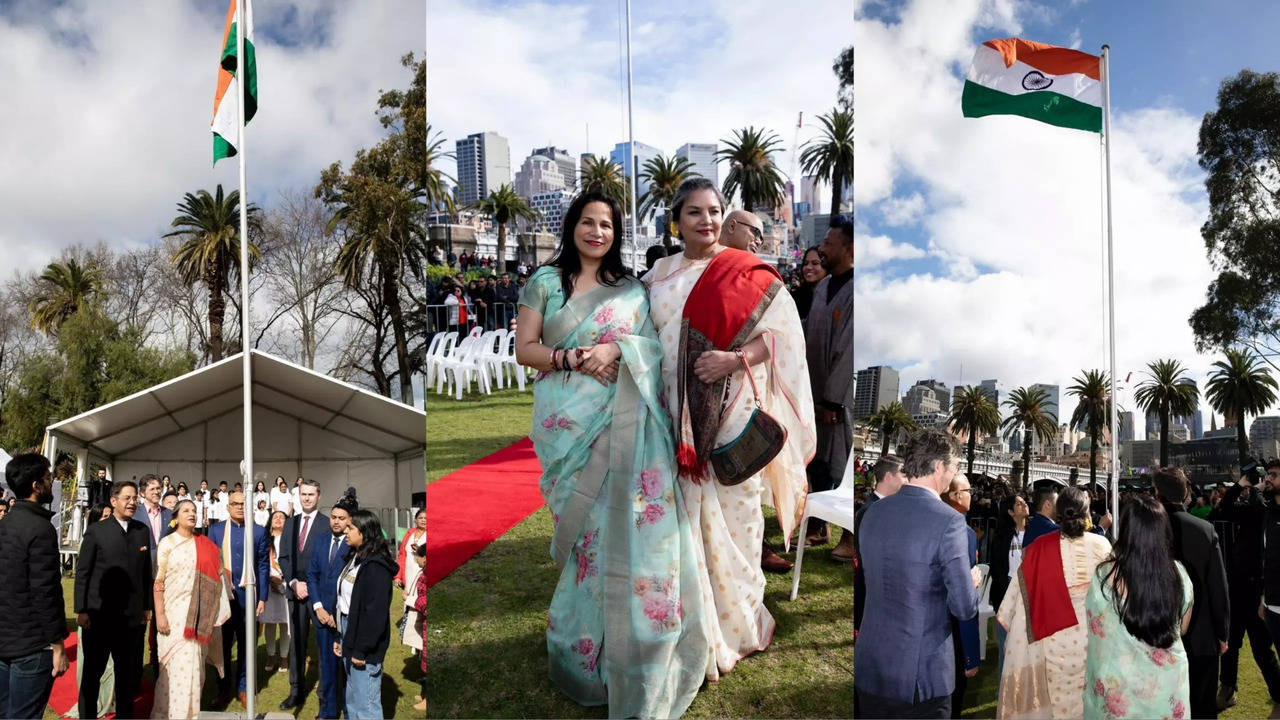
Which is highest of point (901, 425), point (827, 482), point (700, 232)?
point (700, 232)

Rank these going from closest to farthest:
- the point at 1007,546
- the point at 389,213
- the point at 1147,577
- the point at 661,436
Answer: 1. the point at 1147,577
2. the point at 661,436
3. the point at 1007,546
4. the point at 389,213

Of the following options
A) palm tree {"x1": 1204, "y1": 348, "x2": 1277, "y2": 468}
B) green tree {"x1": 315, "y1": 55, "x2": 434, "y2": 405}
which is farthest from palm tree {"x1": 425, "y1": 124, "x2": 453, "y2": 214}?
palm tree {"x1": 1204, "y1": 348, "x2": 1277, "y2": 468}

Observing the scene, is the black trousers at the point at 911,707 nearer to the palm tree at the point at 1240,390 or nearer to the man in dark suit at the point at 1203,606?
the man in dark suit at the point at 1203,606

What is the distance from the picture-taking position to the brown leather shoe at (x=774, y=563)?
140 inches

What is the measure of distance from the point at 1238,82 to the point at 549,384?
3.23 m

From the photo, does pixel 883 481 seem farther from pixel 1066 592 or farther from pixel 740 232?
pixel 740 232

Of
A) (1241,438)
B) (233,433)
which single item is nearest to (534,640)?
(233,433)

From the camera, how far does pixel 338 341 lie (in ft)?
13.3

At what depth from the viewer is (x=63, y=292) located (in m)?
4.08

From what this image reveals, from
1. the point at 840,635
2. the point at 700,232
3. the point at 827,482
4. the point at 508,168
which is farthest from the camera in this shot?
the point at 508,168

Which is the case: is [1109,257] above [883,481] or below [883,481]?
above

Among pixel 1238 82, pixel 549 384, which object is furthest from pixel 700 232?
pixel 1238 82

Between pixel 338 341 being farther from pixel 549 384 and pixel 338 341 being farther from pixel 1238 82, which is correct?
pixel 1238 82

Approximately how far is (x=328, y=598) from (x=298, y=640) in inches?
10.2
